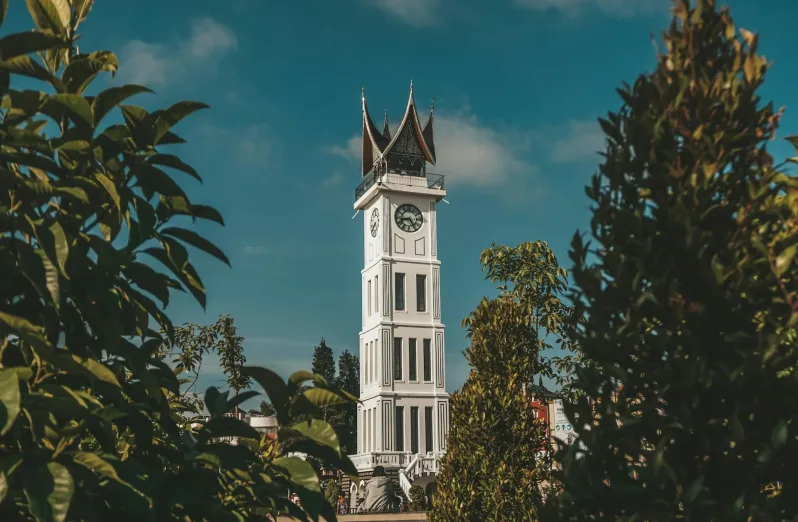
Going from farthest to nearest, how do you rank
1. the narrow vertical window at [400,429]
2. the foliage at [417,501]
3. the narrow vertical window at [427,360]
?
the narrow vertical window at [427,360]
the narrow vertical window at [400,429]
the foliage at [417,501]

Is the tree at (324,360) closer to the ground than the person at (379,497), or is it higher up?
higher up

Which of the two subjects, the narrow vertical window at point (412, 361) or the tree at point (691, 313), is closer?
the tree at point (691, 313)

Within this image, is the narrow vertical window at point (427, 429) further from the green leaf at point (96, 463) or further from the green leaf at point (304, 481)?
the green leaf at point (96, 463)

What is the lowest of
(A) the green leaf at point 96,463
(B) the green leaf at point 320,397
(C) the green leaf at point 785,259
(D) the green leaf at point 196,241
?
(A) the green leaf at point 96,463

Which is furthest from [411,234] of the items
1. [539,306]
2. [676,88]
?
[676,88]

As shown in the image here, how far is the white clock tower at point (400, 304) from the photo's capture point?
2352 inches

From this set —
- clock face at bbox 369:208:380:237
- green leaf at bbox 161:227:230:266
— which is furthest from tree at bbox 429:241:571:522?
clock face at bbox 369:208:380:237

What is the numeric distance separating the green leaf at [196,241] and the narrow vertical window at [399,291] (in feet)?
194

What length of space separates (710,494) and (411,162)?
6203cm

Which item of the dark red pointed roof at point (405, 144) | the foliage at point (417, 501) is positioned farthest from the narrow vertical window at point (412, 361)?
the foliage at point (417, 501)

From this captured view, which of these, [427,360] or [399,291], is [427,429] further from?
[399,291]

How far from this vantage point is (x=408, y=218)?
210 ft

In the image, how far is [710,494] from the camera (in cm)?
416

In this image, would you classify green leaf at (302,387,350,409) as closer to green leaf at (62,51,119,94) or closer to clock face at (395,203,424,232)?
green leaf at (62,51,119,94)
